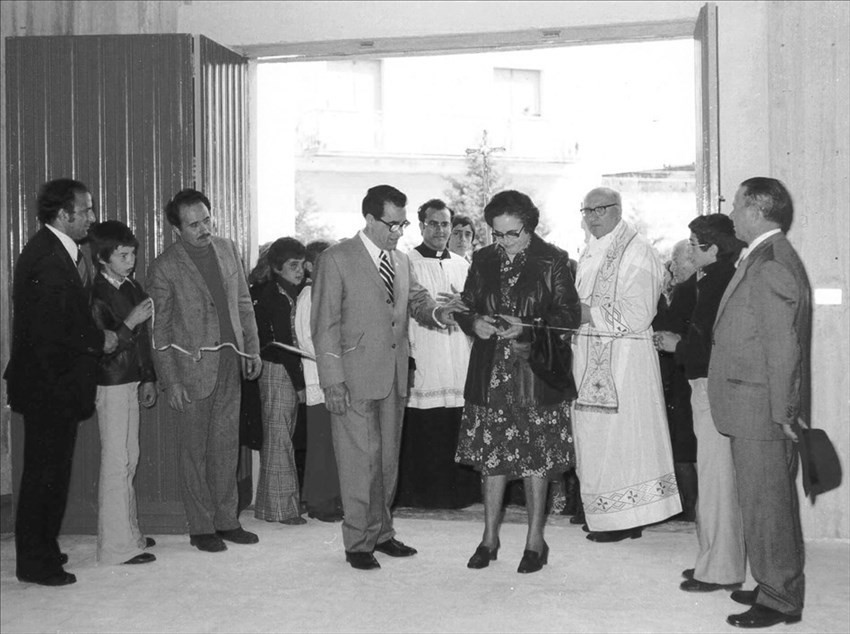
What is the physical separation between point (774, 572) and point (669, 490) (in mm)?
1239

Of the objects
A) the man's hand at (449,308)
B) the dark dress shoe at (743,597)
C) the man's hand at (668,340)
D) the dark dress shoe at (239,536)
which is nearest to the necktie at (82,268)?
the dark dress shoe at (239,536)

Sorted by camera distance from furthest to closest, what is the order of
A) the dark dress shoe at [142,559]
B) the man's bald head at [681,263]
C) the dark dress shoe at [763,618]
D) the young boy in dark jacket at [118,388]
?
the man's bald head at [681,263] → the dark dress shoe at [142,559] → the young boy in dark jacket at [118,388] → the dark dress shoe at [763,618]

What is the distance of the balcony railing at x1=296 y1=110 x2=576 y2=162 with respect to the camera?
69.4 feet

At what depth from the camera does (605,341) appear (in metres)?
5.12

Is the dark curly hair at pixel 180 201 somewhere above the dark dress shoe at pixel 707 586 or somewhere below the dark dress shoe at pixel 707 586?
above

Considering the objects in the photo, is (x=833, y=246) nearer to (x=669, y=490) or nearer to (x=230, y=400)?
(x=669, y=490)

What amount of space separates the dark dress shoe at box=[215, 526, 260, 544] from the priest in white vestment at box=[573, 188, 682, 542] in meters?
1.72

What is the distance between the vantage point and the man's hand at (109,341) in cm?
471

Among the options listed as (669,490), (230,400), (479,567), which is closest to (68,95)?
(230,400)

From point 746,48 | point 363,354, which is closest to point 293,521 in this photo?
point 363,354

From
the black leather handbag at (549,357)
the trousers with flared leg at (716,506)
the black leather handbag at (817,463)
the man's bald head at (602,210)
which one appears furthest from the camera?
the man's bald head at (602,210)

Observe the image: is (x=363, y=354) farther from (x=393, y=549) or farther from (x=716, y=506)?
(x=716, y=506)

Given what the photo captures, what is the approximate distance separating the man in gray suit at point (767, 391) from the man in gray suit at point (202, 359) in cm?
250

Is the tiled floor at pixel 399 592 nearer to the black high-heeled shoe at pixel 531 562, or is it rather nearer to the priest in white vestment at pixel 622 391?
the black high-heeled shoe at pixel 531 562
